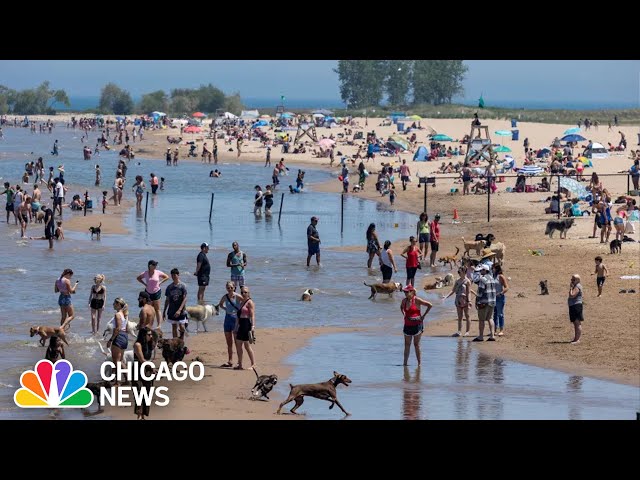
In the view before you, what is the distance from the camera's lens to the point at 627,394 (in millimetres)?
15312

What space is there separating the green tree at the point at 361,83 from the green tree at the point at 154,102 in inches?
918

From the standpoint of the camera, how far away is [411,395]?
600 inches

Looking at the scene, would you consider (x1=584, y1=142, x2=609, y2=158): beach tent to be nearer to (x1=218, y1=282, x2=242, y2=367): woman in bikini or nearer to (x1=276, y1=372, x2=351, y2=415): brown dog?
→ (x1=218, y1=282, x2=242, y2=367): woman in bikini

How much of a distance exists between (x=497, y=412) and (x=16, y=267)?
16466mm

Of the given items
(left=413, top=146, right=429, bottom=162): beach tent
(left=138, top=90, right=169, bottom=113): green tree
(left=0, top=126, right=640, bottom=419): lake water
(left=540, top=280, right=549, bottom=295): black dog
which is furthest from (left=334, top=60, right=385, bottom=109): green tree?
(left=540, top=280, right=549, bottom=295): black dog

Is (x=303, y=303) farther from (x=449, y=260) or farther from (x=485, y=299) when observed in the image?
(x=485, y=299)

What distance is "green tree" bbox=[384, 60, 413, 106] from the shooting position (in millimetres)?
150125

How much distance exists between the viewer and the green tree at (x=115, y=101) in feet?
517

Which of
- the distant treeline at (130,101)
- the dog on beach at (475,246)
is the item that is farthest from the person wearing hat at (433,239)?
the distant treeline at (130,101)

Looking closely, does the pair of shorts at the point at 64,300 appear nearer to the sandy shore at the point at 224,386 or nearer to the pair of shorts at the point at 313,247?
the sandy shore at the point at 224,386

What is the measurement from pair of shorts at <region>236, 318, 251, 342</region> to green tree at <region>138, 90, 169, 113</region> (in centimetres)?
13571

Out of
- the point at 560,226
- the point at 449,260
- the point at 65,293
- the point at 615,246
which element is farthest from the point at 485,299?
the point at 560,226

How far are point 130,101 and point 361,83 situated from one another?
107 feet
